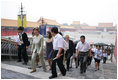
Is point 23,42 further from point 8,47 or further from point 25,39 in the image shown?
point 8,47

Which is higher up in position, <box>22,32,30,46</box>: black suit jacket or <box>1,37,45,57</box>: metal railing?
<box>22,32,30,46</box>: black suit jacket

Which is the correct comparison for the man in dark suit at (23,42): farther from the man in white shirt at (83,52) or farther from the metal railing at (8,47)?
the man in white shirt at (83,52)

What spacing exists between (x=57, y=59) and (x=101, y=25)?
4636 cm

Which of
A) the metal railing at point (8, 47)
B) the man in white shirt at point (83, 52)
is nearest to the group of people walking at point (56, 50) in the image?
the man in white shirt at point (83, 52)

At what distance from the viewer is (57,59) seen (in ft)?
11.3

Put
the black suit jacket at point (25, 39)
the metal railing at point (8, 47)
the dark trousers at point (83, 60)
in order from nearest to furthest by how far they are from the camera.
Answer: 1. the dark trousers at point (83, 60)
2. the black suit jacket at point (25, 39)
3. the metal railing at point (8, 47)

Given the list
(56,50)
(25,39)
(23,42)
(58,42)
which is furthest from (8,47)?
(58,42)

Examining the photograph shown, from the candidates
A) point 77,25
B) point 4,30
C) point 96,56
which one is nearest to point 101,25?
point 77,25

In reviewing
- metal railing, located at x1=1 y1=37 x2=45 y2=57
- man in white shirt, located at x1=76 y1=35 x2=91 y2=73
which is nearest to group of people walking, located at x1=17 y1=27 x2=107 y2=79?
man in white shirt, located at x1=76 y1=35 x2=91 y2=73

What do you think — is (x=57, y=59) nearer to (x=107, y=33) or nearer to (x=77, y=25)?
(x=107, y=33)

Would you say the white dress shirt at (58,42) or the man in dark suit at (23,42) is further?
the man in dark suit at (23,42)

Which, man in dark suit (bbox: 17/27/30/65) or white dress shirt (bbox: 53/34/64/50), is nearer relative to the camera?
white dress shirt (bbox: 53/34/64/50)

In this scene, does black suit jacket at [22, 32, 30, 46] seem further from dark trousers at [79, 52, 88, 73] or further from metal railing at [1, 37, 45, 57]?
dark trousers at [79, 52, 88, 73]

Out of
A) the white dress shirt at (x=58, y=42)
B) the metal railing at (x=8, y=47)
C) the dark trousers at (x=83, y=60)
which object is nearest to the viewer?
the white dress shirt at (x=58, y=42)
